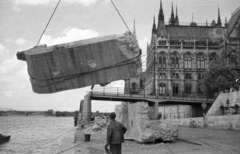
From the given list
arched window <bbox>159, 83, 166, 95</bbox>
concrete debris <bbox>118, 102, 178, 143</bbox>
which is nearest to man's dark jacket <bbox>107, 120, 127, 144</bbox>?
concrete debris <bbox>118, 102, 178, 143</bbox>

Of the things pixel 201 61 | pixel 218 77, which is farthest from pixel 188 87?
pixel 218 77

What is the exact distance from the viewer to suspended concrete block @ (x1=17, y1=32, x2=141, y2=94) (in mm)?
5500

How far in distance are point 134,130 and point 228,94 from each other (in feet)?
64.1

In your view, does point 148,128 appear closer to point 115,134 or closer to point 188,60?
point 115,134

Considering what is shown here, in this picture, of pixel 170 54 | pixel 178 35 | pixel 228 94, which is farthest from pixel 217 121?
pixel 178 35

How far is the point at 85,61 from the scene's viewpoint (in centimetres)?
556

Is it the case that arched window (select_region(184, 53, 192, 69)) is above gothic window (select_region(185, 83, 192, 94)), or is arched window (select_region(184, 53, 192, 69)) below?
above

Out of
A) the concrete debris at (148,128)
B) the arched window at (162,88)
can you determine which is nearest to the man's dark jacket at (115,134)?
the concrete debris at (148,128)

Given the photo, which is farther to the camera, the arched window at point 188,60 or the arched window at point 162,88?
the arched window at point 188,60

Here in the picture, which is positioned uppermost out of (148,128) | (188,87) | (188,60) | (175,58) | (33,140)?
(175,58)

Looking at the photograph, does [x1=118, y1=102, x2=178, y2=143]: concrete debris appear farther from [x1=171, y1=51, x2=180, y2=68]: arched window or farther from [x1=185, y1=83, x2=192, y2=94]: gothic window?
[x1=171, y1=51, x2=180, y2=68]: arched window

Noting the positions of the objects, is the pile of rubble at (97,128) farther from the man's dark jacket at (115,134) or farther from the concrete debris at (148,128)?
the man's dark jacket at (115,134)

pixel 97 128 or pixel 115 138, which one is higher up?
pixel 115 138

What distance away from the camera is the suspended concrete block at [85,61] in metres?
5.50
